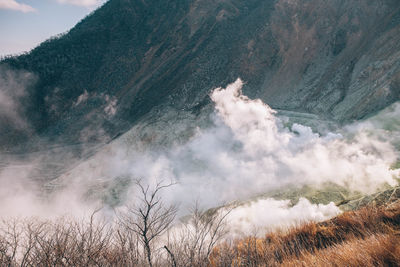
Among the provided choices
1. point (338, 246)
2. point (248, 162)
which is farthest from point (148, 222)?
point (248, 162)

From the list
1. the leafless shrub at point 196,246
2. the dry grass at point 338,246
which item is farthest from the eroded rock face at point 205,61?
the dry grass at point 338,246

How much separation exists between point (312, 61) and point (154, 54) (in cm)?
2293

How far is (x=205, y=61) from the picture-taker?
3262cm

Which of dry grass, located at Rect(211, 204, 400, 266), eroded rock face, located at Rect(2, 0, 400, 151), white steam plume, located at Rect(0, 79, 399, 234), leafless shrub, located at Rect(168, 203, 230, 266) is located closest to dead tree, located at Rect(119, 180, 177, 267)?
leafless shrub, located at Rect(168, 203, 230, 266)

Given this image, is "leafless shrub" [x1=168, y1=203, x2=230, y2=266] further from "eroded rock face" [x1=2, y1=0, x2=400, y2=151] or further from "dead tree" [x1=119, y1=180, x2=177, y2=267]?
"eroded rock face" [x1=2, y1=0, x2=400, y2=151]

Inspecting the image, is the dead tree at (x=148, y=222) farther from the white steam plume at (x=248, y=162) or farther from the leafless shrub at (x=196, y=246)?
the white steam plume at (x=248, y=162)

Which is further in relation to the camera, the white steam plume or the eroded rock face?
the eroded rock face

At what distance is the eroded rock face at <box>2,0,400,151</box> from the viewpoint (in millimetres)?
23281

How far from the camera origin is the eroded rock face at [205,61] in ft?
76.4

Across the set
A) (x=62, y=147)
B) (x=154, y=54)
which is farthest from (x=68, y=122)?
(x=154, y=54)

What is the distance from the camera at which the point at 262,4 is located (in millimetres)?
36438

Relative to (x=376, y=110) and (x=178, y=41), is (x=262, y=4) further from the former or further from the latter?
(x=376, y=110)

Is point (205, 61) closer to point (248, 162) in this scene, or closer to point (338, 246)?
point (248, 162)

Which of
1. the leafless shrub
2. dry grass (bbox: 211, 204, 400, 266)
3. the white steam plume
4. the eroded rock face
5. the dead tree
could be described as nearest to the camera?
dry grass (bbox: 211, 204, 400, 266)
